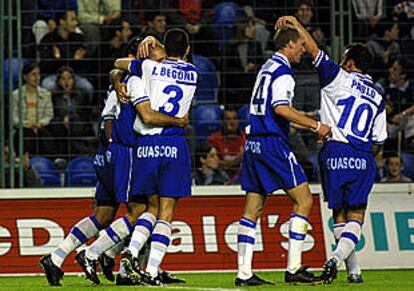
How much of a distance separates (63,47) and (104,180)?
4981 mm

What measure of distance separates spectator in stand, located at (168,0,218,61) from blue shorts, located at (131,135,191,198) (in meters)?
5.66

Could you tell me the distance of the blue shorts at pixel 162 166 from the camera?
10.6 meters

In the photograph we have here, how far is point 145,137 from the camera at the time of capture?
10.6 meters

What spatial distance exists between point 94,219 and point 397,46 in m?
6.59

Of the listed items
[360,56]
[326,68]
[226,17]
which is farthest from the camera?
[226,17]

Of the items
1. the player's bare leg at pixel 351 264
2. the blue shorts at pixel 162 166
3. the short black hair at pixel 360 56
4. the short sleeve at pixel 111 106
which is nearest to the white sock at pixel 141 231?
the blue shorts at pixel 162 166

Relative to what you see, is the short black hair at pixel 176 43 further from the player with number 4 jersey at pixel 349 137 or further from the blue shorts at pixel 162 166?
the player with number 4 jersey at pixel 349 137

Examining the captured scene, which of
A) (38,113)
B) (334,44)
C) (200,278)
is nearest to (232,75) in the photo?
(334,44)

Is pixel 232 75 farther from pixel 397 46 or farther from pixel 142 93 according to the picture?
pixel 142 93

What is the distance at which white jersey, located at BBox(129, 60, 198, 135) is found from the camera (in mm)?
10562

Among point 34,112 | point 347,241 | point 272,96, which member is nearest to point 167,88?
point 272,96

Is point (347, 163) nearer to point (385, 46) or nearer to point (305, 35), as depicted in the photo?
point (305, 35)

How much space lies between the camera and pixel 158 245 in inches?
409

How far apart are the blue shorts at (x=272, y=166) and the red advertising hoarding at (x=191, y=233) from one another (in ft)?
12.3
